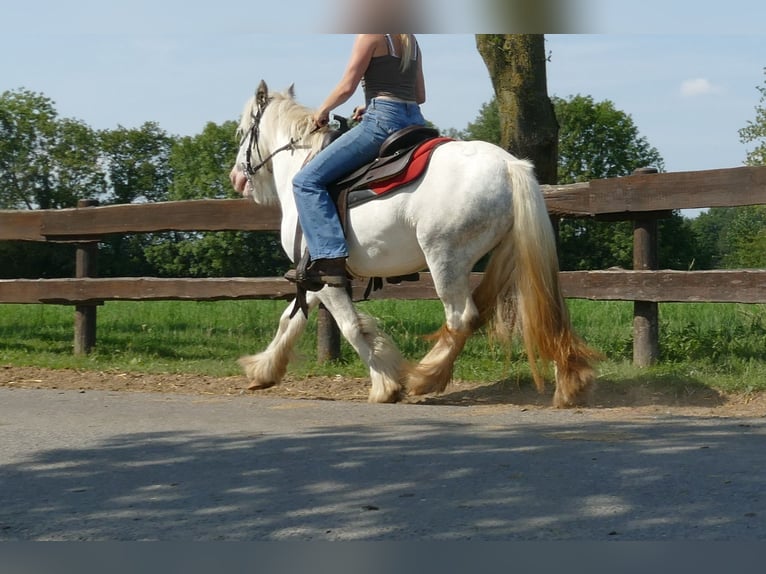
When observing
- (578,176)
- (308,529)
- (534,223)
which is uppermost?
(578,176)

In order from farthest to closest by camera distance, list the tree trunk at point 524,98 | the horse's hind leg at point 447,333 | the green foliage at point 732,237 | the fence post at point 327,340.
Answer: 1. the green foliage at point 732,237
2. the tree trunk at point 524,98
3. the fence post at point 327,340
4. the horse's hind leg at point 447,333

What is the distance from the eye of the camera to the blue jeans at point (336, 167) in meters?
7.14

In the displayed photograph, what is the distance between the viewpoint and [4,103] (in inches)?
1527

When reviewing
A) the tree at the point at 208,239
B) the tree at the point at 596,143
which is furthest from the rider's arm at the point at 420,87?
the tree at the point at 596,143

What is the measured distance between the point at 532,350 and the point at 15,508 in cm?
356

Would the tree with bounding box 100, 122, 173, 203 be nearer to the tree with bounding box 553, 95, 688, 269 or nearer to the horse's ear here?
the tree with bounding box 553, 95, 688, 269

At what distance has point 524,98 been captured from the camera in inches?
406

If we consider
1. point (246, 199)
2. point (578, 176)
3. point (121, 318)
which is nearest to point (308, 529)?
point (246, 199)

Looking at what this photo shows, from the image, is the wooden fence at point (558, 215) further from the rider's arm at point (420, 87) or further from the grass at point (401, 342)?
the rider's arm at point (420, 87)

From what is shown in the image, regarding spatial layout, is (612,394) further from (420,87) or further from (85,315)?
(85,315)

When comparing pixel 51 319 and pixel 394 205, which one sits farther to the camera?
pixel 51 319

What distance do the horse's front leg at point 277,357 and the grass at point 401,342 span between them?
0.81 feet

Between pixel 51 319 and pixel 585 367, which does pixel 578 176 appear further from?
pixel 585 367

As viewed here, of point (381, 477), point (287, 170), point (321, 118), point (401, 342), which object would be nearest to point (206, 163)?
point (401, 342)
